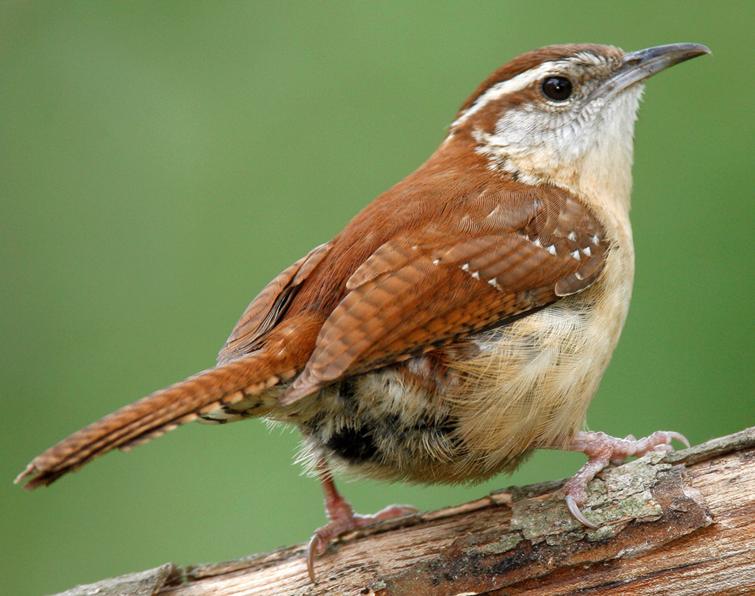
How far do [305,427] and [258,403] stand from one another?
282mm

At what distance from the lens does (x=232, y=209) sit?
5387 millimetres

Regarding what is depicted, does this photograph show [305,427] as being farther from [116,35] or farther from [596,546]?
[116,35]

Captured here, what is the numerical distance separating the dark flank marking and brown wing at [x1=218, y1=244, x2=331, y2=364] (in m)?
0.39

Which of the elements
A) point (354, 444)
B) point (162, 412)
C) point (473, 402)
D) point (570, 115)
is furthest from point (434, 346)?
point (570, 115)

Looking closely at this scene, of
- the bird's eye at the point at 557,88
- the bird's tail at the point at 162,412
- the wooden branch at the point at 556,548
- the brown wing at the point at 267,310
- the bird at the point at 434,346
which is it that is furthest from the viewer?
the bird's eye at the point at 557,88

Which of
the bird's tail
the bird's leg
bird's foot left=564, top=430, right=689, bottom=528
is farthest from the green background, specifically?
the bird's tail

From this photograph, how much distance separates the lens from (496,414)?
323cm

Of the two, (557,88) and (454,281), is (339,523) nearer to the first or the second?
(454,281)

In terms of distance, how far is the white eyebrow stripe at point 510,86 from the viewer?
4070 millimetres

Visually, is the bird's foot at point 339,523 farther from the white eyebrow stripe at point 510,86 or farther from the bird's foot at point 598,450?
the white eyebrow stripe at point 510,86

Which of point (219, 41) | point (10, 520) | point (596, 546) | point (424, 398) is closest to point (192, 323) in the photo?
point (10, 520)

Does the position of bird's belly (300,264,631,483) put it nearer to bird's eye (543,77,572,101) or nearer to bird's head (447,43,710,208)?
bird's head (447,43,710,208)

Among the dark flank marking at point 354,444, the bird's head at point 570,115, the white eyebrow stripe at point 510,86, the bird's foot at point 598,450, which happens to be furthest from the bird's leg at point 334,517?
the white eyebrow stripe at point 510,86

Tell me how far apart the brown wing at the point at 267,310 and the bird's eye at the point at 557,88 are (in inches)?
43.2
